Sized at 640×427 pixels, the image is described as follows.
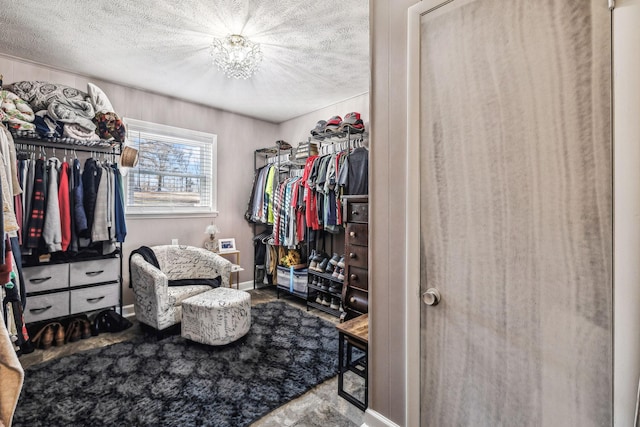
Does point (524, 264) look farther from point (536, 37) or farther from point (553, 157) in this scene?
point (536, 37)

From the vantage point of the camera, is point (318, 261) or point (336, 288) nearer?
point (336, 288)

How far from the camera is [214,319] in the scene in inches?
92.1

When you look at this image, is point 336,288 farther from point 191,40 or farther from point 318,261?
point 191,40

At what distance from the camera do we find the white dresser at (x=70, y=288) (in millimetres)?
2370

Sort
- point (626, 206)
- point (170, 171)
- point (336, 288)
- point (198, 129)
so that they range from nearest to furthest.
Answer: point (626, 206) < point (336, 288) < point (170, 171) < point (198, 129)

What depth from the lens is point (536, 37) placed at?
0.94 metres

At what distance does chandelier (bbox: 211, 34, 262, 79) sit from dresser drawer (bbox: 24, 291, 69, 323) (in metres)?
2.36

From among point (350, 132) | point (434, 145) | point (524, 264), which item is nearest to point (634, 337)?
point (524, 264)

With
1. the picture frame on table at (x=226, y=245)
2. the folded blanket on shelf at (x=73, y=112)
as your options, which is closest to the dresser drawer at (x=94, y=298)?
the picture frame on table at (x=226, y=245)

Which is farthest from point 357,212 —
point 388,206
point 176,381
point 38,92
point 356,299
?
point 38,92

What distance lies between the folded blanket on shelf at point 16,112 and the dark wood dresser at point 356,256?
2.59 m

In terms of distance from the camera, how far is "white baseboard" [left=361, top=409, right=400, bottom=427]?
54.9 inches

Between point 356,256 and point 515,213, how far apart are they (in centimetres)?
140

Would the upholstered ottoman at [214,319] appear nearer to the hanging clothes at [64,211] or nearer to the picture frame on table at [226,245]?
the hanging clothes at [64,211]
